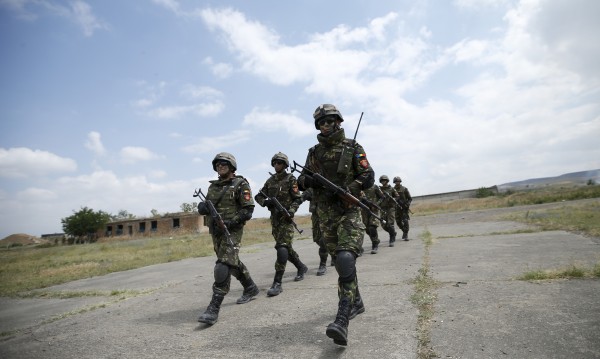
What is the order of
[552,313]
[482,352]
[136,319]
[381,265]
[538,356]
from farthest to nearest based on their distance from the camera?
[381,265] → [136,319] → [552,313] → [482,352] → [538,356]

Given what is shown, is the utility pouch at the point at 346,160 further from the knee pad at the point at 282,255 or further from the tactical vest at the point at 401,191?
the tactical vest at the point at 401,191

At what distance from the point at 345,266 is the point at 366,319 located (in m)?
0.57

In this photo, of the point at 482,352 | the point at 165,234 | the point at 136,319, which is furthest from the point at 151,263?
the point at 165,234

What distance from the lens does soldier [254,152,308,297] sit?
525 centimetres

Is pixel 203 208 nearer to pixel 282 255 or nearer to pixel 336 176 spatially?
pixel 282 255

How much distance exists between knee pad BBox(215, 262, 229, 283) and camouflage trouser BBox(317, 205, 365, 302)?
131 centimetres

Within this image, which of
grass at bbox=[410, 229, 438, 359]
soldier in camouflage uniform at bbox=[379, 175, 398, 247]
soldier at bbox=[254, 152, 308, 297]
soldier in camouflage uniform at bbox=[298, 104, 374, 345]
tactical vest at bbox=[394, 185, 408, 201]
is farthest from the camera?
tactical vest at bbox=[394, 185, 408, 201]

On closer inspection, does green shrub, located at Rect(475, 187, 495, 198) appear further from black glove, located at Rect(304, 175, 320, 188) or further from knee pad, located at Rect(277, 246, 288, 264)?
black glove, located at Rect(304, 175, 320, 188)

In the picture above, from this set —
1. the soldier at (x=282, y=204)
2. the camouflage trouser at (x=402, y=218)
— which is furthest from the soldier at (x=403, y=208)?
the soldier at (x=282, y=204)

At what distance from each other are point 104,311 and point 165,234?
40149 mm

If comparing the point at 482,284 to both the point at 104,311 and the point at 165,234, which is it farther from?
the point at 165,234

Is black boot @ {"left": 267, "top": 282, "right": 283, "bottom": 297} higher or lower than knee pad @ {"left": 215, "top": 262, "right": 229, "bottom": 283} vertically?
lower

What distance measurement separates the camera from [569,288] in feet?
11.0

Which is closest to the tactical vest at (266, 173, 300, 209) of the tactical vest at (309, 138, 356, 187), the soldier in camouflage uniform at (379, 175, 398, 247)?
the tactical vest at (309, 138, 356, 187)
